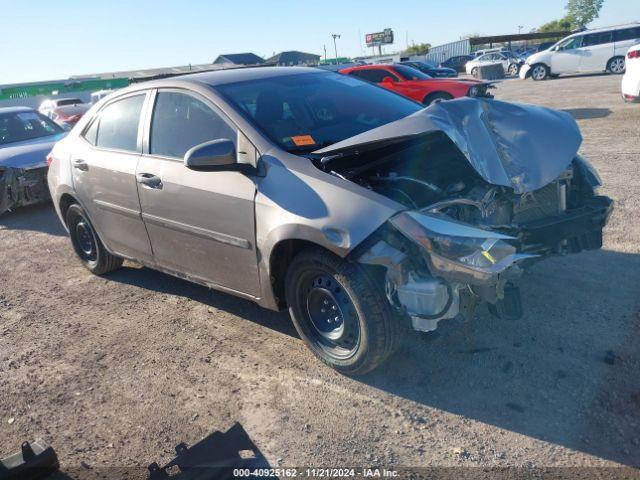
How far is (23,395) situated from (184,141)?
1.98m

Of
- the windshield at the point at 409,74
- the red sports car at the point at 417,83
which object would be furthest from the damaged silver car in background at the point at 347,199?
the windshield at the point at 409,74

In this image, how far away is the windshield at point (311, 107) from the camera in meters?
3.89

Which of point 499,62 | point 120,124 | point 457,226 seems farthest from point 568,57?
point 457,226

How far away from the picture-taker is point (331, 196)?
3293mm

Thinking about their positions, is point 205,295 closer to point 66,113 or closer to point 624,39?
point 66,113

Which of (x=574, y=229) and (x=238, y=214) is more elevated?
(x=238, y=214)

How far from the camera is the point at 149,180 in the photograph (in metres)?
4.32

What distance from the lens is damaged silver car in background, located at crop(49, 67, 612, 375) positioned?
10.3ft

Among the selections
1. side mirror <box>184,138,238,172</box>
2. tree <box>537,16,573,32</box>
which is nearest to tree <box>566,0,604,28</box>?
tree <box>537,16,573,32</box>

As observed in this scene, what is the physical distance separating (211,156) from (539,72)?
86.7 ft

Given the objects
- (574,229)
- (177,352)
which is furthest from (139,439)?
(574,229)

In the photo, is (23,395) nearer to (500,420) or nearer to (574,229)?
(500,420)

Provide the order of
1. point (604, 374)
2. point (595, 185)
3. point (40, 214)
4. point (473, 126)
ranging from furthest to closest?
point (40, 214), point (595, 185), point (473, 126), point (604, 374)

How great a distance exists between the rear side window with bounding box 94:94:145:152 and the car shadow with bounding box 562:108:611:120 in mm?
10529
